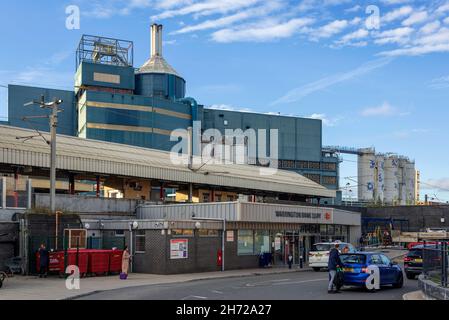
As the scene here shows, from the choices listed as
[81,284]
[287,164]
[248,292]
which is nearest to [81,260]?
[81,284]

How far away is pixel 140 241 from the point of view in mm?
36188

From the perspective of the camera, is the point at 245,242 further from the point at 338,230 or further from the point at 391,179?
the point at 391,179

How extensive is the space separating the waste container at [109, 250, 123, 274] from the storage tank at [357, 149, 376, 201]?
120870 millimetres

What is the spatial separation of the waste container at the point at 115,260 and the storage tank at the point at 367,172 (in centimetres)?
12087

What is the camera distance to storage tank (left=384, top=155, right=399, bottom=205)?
155 m

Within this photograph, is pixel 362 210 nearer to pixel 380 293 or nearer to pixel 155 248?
pixel 155 248

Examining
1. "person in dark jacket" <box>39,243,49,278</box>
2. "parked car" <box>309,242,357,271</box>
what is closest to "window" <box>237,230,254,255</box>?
"parked car" <box>309,242,357,271</box>

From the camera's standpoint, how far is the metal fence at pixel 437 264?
61.3ft

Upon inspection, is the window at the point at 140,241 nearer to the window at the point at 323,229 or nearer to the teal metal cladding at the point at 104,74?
the window at the point at 323,229

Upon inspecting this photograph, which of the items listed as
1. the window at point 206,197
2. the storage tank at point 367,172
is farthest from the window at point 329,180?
the window at point 206,197

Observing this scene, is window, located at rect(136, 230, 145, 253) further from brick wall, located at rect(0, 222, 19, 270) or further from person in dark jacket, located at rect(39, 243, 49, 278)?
brick wall, located at rect(0, 222, 19, 270)

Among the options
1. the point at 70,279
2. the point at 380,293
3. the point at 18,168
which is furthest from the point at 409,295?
the point at 18,168

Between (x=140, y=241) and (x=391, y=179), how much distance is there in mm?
128734

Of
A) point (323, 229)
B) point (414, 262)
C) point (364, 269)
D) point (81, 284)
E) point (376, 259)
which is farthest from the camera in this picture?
point (323, 229)
